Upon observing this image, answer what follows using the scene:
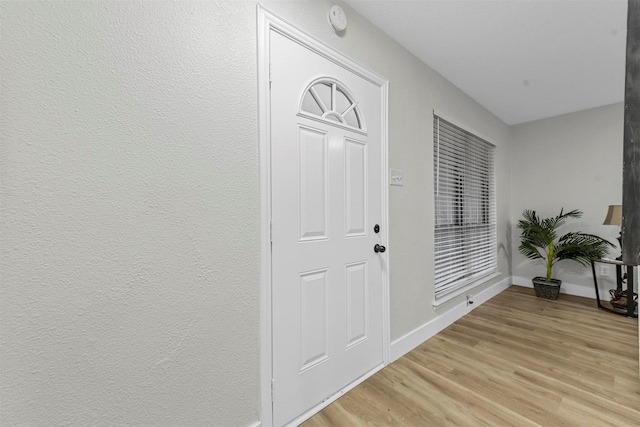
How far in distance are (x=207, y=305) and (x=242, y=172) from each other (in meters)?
0.60

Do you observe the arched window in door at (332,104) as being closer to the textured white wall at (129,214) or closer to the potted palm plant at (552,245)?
the textured white wall at (129,214)

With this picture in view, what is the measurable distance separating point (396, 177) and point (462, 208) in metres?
1.47

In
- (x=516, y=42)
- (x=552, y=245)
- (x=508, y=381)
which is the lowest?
(x=508, y=381)

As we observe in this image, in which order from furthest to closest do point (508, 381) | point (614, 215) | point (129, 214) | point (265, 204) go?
point (614, 215) → point (508, 381) → point (265, 204) → point (129, 214)

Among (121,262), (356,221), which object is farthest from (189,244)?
(356,221)

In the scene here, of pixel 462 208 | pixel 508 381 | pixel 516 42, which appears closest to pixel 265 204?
pixel 508 381

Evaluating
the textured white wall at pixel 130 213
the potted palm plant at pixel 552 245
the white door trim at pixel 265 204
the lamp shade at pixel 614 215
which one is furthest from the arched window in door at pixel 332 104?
the potted palm plant at pixel 552 245

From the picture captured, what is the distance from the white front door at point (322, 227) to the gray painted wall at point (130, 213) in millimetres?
146

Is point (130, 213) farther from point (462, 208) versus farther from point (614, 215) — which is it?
point (614, 215)

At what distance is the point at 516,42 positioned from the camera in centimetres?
214

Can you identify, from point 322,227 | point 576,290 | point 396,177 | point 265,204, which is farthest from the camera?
point 576,290

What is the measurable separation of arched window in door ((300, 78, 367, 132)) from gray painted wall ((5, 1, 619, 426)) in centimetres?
34

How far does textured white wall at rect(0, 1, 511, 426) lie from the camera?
2.64ft

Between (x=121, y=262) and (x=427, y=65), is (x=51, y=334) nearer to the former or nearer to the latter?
(x=121, y=262)
